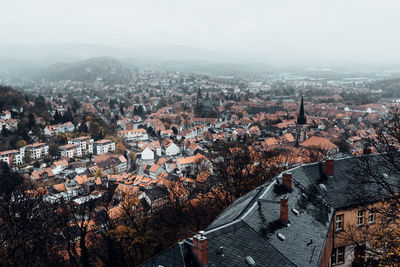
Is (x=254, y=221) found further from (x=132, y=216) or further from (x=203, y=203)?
(x=203, y=203)

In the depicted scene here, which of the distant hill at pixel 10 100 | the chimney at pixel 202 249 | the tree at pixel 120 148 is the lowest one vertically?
the tree at pixel 120 148

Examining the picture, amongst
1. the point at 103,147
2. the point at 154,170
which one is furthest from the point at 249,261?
the point at 103,147

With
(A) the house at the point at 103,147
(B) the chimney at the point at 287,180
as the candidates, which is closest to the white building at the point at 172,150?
(A) the house at the point at 103,147

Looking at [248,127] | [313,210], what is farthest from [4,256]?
[248,127]

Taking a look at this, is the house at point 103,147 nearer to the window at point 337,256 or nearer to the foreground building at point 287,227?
the foreground building at point 287,227

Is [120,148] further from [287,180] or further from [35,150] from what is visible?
[287,180]

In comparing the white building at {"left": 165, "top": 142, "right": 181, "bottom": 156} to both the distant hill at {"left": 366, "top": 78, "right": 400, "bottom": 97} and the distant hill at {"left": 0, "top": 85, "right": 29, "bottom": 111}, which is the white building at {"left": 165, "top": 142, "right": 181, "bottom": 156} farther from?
the distant hill at {"left": 366, "top": 78, "right": 400, "bottom": 97}

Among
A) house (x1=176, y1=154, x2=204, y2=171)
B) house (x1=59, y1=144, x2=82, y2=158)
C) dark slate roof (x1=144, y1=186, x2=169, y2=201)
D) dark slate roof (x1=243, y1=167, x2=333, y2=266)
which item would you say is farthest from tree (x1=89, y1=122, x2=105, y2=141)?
dark slate roof (x1=243, y1=167, x2=333, y2=266)
